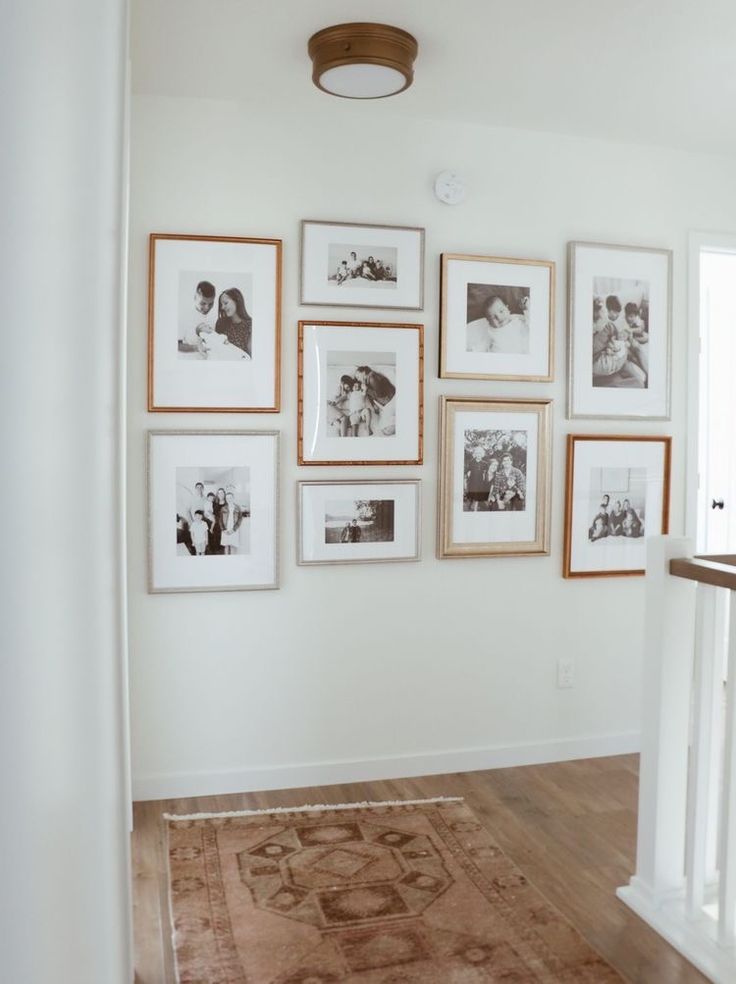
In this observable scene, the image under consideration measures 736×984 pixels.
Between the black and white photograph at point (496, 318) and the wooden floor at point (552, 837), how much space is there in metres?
1.58

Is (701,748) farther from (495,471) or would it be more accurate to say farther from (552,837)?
(495,471)

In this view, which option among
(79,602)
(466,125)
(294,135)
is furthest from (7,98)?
(466,125)

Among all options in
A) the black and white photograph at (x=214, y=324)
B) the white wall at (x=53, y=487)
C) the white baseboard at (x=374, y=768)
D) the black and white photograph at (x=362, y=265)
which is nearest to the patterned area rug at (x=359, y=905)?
the white baseboard at (x=374, y=768)

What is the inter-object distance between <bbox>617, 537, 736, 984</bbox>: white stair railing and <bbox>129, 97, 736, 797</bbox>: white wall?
1.11 m

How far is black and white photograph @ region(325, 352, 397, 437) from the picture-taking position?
3.24m

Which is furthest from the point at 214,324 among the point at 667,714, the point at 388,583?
the point at 667,714

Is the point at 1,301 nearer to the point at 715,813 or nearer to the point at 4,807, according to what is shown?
the point at 4,807

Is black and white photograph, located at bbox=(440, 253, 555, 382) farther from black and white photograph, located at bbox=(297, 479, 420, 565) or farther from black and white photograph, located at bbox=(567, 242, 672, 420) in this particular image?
black and white photograph, located at bbox=(297, 479, 420, 565)

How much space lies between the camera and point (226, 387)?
3.13m

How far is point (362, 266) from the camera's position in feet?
10.7

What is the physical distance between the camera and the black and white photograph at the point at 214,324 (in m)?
3.08

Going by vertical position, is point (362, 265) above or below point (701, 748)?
above

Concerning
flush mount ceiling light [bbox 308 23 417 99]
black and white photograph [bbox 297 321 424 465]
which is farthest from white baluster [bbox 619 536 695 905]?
flush mount ceiling light [bbox 308 23 417 99]

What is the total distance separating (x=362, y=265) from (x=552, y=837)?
213 cm
